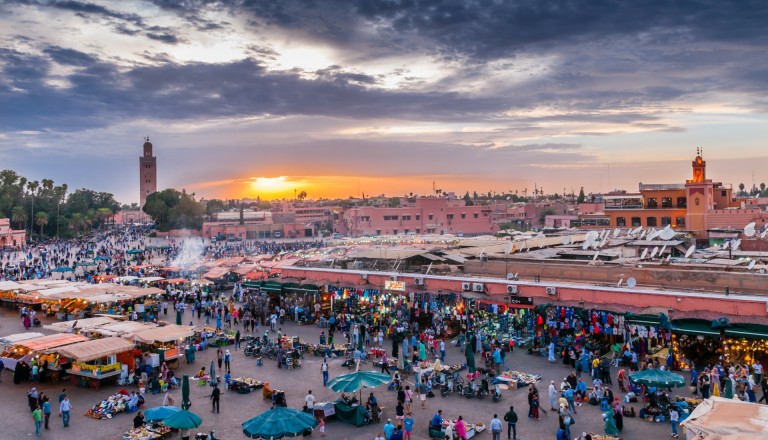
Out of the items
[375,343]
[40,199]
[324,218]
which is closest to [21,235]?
[40,199]

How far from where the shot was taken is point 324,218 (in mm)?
112812

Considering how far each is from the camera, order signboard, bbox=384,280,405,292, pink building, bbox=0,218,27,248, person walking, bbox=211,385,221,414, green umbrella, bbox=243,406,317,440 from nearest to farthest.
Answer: green umbrella, bbox=243,406,317,440 → person walking, bbox=211,385,221,414 → signboard, bbox=384,280,405,292 → pink building, bbox=0,218,27,248

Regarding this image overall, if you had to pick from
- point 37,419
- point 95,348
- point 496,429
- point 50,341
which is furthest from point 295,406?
point 50,341

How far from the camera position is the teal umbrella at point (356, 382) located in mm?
14953

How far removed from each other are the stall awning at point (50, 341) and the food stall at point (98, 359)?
524 millimetres

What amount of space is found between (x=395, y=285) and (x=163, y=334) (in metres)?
9.55

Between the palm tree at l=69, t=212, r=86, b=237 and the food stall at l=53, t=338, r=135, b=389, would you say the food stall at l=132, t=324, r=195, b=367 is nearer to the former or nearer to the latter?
the food stall at l=53, t=338, r=135, b=389

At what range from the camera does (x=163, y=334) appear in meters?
20.1

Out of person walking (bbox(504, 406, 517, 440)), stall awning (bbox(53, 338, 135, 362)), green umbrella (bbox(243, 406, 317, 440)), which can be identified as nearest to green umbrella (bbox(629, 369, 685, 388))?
person walking (bbox(504, 406, 517, 440))

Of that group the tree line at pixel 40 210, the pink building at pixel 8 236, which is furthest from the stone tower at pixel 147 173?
the pink building at pixel 8 236

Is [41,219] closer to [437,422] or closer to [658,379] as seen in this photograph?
[437,422]

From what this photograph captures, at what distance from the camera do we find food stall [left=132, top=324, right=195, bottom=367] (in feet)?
64.5

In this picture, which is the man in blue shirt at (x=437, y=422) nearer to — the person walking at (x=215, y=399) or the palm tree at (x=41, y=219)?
the person walking at (x=215, y=399)

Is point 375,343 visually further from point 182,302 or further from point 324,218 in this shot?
point 324,218
